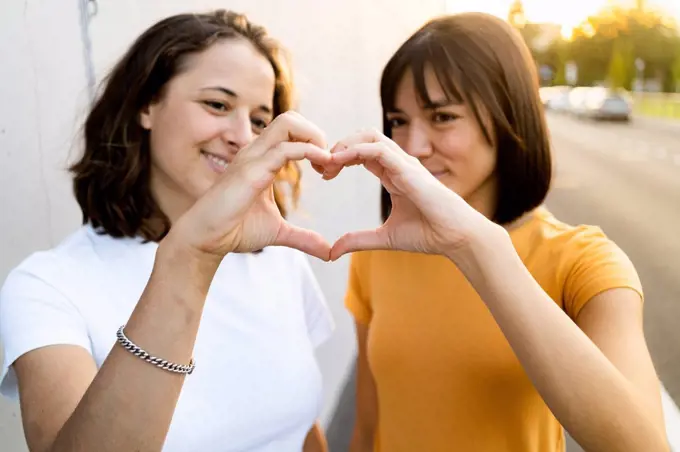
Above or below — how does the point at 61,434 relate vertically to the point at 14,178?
below

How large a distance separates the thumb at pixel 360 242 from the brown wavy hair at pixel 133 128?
478mm

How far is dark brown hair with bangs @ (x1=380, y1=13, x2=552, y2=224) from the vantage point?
1.10 meters

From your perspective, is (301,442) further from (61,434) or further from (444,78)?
(444,78)

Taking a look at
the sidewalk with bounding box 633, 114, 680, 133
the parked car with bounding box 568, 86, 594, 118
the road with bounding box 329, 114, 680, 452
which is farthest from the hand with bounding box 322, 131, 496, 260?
the parked car with bounding box 568, 86, 594, 118

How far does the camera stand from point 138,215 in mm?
1162

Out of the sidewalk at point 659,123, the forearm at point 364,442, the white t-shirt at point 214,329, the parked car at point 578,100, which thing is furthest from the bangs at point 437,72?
the parked car at point 578,100

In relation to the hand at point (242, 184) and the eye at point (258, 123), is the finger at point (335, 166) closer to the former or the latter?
→ the hand at point (242, 184)

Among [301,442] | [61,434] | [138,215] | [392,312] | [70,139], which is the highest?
[70,139]

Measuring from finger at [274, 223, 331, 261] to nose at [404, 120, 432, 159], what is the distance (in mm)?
357

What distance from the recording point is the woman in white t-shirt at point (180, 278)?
0.72m

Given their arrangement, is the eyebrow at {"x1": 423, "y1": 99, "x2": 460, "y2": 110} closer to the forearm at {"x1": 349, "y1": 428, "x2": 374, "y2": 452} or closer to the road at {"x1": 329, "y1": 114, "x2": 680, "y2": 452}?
the road at {"x1": 329, "y1": 114, "x2": 680, "y2": 452}

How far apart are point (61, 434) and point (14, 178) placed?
29.8 inches

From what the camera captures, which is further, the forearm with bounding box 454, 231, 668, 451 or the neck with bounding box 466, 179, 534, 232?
the neck with bounding box 466, 179, 534, 232

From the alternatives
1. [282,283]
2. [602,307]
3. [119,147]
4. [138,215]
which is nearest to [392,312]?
[282,283]
